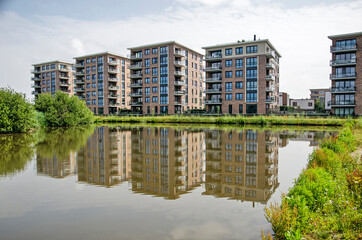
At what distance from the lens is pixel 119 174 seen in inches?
476

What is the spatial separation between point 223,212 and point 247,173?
4669 millimetres

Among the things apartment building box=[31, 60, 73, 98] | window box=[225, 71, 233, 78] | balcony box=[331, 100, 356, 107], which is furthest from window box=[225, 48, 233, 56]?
apartment building box=[31, 60, 73, 98]

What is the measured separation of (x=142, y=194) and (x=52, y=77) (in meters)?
107

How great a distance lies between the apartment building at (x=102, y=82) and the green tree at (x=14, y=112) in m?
46.7

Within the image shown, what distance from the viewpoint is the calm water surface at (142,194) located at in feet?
21.5

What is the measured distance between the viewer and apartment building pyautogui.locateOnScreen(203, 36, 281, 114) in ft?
203

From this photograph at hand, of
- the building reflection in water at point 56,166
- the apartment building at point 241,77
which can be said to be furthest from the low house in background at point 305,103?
the building reflection in water at point 56,166

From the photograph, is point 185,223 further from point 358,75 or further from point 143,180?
point 358,75

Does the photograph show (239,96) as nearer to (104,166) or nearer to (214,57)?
(214,57)

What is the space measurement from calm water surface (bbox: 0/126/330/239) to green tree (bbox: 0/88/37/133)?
21.4 metres

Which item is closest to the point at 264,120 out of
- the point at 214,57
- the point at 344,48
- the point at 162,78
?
the point at 344,48

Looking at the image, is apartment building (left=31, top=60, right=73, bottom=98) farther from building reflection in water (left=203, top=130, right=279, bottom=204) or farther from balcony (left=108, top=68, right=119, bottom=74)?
building reflection in water (left=203, top=130, right=279, bottom=204)

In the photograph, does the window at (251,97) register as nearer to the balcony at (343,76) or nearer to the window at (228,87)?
the window at (228,87)

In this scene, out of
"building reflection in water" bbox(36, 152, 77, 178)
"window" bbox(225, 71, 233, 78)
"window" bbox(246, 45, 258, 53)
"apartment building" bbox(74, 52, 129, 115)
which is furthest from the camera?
"apartment building" bbox(74, 52, 129, 115)
